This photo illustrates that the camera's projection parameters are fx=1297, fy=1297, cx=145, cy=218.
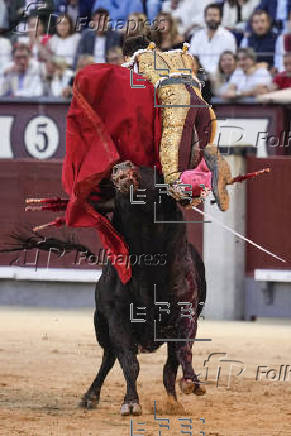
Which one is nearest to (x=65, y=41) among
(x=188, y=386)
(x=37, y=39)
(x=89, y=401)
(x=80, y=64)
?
(x=37, y=39)

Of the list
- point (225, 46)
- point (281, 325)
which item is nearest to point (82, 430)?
point (281, 325)

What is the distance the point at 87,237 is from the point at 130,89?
234 inches

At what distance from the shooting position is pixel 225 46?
1070 centimetres

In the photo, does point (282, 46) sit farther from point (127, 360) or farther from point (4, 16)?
point (127, 360)

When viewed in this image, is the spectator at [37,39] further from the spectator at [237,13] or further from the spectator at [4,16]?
the spectator at [237,13]

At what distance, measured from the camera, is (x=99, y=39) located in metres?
11.1

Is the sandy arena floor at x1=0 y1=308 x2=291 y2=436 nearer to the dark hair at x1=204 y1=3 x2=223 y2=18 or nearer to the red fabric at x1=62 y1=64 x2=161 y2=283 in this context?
the red fabric at x1=62 y1=64 x2=161 y2=283

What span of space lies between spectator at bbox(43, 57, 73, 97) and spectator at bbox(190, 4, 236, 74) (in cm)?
122

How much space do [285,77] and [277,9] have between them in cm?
59

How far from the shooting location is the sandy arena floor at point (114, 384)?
5336 millimetres

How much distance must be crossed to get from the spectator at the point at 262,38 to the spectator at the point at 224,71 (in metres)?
0.23

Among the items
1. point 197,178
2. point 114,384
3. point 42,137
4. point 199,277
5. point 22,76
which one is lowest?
point 114,384

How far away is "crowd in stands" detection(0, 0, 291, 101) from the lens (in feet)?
34.8

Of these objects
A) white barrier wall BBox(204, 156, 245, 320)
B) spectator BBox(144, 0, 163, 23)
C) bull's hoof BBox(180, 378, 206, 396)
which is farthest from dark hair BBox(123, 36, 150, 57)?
spectator BBox(144, 0, 163, 23)
